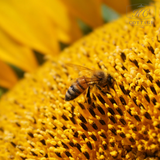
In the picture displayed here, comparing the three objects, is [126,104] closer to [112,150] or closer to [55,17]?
[112,150]

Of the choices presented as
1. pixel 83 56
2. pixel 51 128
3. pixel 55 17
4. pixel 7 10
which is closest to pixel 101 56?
pixel 83 56

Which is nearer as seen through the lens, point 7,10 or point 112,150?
point 112,150

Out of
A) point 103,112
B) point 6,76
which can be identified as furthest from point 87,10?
point 103,112

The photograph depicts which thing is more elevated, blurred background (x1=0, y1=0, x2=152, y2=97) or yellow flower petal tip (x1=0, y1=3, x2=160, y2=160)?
blurred background (x1=0, y1=0, x2=152, y2=97)

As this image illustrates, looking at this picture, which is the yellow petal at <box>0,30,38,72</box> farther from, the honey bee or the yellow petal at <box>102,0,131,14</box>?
the honey bee

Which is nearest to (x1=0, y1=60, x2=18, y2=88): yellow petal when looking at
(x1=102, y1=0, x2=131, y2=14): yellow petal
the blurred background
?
the blurred background

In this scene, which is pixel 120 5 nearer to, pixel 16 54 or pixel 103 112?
pixel 16 54
